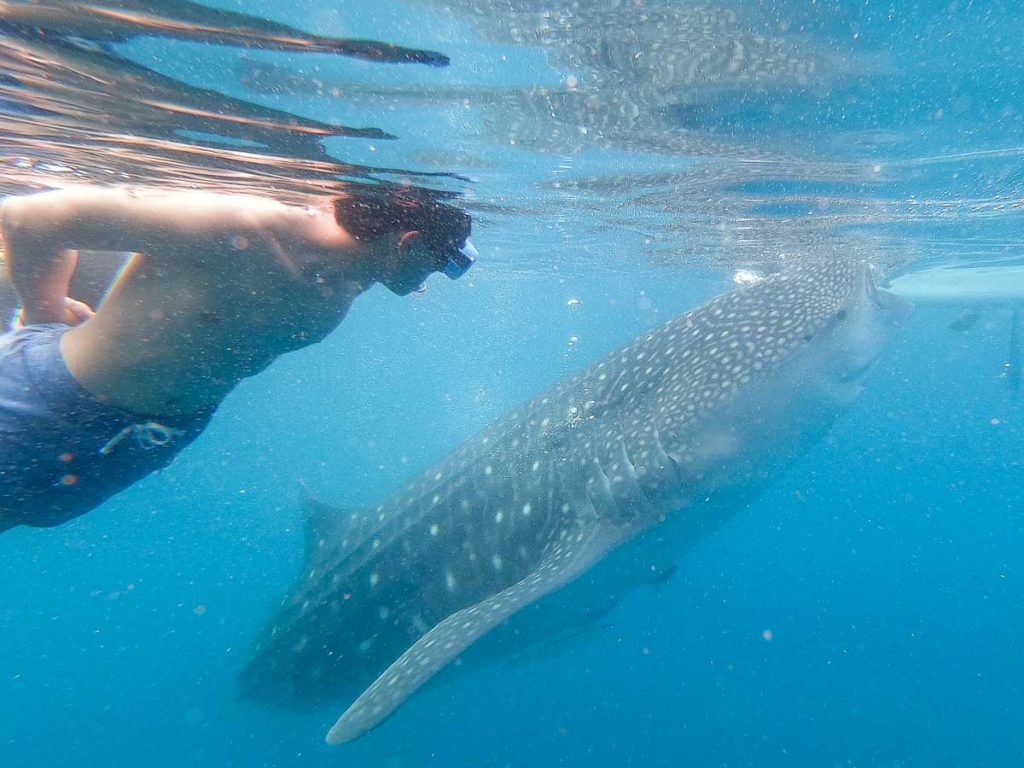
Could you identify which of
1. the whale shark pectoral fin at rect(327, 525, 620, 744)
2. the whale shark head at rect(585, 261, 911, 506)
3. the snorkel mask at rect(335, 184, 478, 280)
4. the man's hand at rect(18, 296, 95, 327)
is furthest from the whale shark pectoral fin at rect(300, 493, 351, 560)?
the snorkel mask at rect(335, 184, 478, 280)

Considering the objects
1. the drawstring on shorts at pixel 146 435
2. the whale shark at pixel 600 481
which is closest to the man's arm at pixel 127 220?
the drawstring on shorts at pixel 146 435

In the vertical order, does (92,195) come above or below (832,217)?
above

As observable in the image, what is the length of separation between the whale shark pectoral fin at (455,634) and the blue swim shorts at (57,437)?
2.03 m

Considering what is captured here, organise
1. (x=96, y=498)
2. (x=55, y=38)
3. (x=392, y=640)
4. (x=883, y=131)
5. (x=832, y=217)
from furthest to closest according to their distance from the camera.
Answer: (x=832, y=217) < (x=883, y=131) < (x=392, y=640) < (x=55, y=38) < (x=96, y=498)

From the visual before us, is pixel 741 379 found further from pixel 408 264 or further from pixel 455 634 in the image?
pixel 408 264

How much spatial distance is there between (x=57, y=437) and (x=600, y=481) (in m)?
4.07

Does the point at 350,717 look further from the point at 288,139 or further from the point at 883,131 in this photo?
the point at 883,131

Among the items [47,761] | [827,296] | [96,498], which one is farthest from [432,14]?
[47,761]

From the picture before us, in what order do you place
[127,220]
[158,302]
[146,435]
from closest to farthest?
[127,220] → [158,302] → [146,435]

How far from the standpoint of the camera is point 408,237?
9.19 feet

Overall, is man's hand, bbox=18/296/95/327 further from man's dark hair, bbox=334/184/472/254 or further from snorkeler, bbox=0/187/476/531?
man's dark hair, bbox=334/184/472/254

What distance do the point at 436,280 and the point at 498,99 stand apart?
971 inches

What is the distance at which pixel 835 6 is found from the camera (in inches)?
174

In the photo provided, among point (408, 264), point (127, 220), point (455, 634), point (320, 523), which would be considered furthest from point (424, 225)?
point (320, 523)
